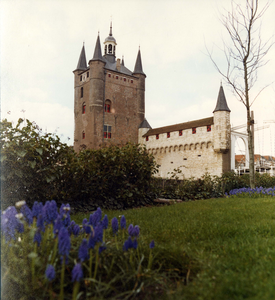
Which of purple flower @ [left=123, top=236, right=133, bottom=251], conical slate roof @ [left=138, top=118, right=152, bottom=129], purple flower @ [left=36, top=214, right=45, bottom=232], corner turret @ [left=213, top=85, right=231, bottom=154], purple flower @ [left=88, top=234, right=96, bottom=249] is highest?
conical slate roof @ [left=138, top=118, right=152, bottom=129]

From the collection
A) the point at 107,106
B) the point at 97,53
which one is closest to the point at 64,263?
the point at 107,106

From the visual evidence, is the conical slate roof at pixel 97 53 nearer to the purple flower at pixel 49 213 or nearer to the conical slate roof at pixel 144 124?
the conical slate roof at pixel 144 124

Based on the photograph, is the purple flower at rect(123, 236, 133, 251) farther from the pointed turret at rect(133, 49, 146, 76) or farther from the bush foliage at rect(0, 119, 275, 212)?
the pointed turret at rect(133, 49, 146, 76)

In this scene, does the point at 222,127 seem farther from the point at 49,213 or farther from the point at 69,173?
the point at 49,213

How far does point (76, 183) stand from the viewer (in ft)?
20.9

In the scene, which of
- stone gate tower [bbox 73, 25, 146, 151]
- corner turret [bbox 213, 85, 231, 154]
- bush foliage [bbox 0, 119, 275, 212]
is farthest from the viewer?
stone gate tower [bbox 73, 25, 146, 151]

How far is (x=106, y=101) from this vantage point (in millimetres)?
33781

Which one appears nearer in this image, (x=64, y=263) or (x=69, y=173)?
(x=64, y=263)

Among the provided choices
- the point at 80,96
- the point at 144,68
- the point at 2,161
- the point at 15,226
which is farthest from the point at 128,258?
the point at 144,68

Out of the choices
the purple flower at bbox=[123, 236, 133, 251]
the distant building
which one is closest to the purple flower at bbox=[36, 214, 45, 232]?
the purple flower at bbox=[123, 236, 133, 251]

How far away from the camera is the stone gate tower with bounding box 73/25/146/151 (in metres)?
32.4

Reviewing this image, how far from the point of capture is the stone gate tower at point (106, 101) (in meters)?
32.4

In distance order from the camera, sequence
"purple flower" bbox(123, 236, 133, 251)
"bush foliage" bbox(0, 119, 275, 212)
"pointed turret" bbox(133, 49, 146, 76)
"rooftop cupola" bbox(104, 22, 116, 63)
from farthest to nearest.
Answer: "rooftop cupola" bbox(104, 22, 116, 63) → "pointed turret" bbox(133, 49, 146, 76) → "bush foliage" bbox(0, 119, 275, 212) → "purple flower" bbox(123, 236, 133, 251)

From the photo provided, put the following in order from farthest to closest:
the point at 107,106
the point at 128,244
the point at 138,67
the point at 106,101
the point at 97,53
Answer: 1. the point at 138,67
2. the point at 107,106
3. the point at 106,101
4. the point at 97,53
5. the point at 128,244
